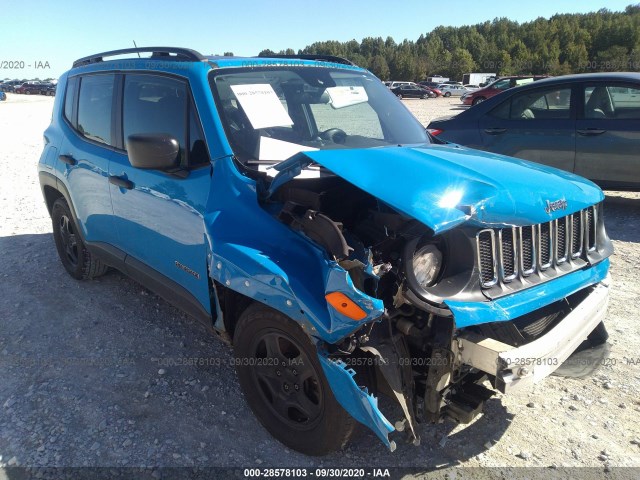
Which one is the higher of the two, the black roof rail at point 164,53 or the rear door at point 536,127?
the black roof rail at point 164,53

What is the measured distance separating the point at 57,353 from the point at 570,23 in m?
102

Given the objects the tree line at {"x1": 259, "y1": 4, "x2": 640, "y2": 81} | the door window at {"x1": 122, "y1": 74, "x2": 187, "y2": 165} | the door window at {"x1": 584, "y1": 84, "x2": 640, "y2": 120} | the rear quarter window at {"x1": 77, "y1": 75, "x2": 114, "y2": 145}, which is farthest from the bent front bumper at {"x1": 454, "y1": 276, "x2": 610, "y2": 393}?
the tree line at {"x1": 259, "y1": 4, "x2": 640, "y2": 81}

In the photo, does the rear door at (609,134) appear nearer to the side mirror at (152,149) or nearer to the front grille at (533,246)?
the front grille at (533,246)

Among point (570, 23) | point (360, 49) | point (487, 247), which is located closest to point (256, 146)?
point (487, 247)

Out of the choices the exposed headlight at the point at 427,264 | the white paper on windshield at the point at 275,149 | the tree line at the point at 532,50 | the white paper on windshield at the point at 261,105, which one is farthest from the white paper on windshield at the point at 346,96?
the tree line at the point at 532,50

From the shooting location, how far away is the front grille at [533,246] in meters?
2.31

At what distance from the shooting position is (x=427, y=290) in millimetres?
2201

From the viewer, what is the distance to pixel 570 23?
3438 inches

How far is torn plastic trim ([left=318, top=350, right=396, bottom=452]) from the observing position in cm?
209

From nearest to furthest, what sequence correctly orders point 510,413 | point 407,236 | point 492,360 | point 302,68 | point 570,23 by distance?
point 492,360
point 407,236
point 510,413
point 302,68
point 570,23

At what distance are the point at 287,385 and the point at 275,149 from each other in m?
1.34

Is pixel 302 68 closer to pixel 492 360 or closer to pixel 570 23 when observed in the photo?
pixel 492 360

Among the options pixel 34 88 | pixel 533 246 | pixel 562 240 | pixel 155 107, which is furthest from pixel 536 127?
pixel 34 88

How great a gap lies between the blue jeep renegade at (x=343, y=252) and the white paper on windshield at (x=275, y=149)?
0.01 metres
